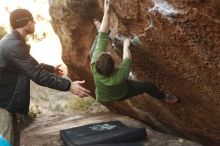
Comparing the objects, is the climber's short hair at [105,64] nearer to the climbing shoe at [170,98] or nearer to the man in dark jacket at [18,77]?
the man in dark jacket at [18,77]

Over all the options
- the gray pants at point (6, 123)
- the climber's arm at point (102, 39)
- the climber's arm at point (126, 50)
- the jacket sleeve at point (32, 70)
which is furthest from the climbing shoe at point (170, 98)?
the gray pants at point (6, 123)

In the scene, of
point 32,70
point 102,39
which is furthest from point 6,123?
point 102,39

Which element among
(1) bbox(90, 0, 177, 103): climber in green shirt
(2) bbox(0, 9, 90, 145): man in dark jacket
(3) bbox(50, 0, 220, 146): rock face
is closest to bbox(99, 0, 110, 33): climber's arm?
(1) bbox(90, 0, 177, 103): climber in green shirt

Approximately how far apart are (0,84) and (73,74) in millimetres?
5282

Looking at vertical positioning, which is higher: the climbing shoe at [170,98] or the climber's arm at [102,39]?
the climber's arm at [102,39]

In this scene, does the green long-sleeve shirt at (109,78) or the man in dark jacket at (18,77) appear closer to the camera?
the man in dark jacket at (18,77)

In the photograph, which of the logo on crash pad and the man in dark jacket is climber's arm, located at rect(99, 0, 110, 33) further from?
the logo on crash pad

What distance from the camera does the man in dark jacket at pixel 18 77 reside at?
580cm

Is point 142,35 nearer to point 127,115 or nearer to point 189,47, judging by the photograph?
point 189,47

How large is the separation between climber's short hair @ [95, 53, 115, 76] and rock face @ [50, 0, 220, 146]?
53cm

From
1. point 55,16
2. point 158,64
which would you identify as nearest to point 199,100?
point 158,64

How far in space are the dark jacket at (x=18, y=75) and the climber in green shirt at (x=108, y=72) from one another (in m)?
0.87

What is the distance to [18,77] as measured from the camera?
6.00 metres

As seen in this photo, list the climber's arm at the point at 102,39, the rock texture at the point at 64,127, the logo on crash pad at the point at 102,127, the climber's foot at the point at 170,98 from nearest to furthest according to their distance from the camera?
the climber's arm at the point at 102,39 < the climber's foot at the point at 170,98 < the logo on crash pad at the point at 102,127 < the rock texture at the point at 64,127
